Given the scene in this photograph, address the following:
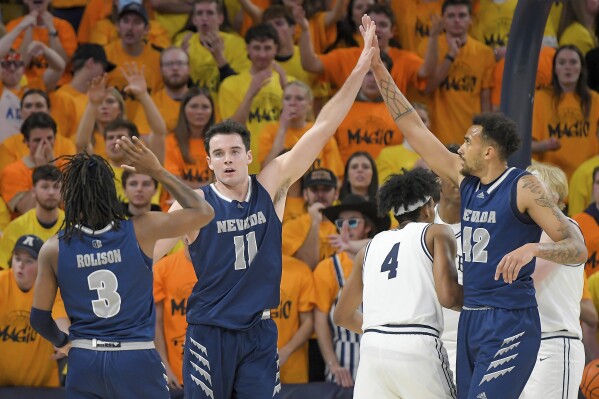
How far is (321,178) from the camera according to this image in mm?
9570

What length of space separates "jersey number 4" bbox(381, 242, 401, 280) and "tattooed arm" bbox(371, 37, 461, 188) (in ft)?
1.98

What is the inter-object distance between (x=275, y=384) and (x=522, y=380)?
1313mm

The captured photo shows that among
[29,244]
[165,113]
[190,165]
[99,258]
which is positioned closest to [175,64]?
[165,113]

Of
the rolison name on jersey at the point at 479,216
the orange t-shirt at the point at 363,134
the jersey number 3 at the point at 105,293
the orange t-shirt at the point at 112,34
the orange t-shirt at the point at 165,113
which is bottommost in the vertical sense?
the jersey number 3 at the point at 105,293

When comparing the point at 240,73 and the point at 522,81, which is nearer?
the point at 522,81

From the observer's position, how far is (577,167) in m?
11.1

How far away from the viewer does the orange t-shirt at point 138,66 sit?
11.1 metres

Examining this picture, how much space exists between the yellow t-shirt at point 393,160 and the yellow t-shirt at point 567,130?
1499mm

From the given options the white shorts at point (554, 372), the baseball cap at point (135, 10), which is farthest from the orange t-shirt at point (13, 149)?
the white shorts at point (554, 372)

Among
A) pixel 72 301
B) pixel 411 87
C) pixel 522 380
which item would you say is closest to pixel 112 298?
pixel 72 301

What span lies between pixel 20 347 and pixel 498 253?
4562 mm

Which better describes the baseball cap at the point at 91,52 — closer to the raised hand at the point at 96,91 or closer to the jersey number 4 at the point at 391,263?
the raised hand at the point at 96,91

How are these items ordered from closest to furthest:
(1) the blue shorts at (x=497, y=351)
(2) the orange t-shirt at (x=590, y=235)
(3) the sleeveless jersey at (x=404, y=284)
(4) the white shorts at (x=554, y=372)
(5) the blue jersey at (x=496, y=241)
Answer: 1. (1) the blue shorts at (x=497, y=351)
2. (5) the blue jersey at (x=496, y=241)
3. (3) the sleeveless jersey at (x=404, y=284)
4. (4) the white shorts at (x=554, y=372)
5. (2) the orange t-shirt at (x=590, y=235)

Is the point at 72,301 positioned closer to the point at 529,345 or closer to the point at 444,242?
the point at 444,242
